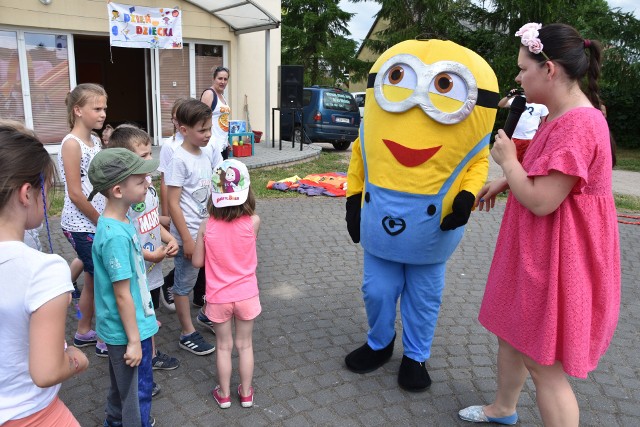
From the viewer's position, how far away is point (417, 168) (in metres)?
2.85

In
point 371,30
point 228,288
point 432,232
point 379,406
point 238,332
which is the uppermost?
point 371,30

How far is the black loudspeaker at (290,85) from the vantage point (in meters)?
12.5

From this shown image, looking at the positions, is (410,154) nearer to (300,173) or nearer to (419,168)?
(419,168)

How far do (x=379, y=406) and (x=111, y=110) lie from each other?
1768 cm

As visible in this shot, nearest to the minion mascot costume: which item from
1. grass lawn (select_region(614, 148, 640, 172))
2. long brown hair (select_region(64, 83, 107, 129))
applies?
long brown hair (select_region(64, 83, 107, 129))

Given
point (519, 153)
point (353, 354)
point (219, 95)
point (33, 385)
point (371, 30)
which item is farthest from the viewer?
point (371, 30)

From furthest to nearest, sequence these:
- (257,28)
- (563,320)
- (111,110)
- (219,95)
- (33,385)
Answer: (111,110)
(257,28)
(219,95)
(563,320)
(33,385)

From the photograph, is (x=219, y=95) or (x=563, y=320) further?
(x=219, y=95)

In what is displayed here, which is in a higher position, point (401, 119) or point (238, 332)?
point (401, 119)

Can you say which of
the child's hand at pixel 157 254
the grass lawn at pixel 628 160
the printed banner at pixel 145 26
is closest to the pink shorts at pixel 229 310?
the child's hand at pixel 157 254

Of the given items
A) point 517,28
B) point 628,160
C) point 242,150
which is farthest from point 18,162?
point 517,28

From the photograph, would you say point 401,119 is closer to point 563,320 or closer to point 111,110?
point 563,320

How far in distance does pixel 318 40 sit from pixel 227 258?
2464cm

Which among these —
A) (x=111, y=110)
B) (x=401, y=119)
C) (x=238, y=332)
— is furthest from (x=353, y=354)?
(x=111, y=110)
